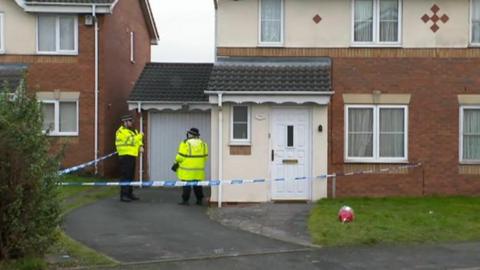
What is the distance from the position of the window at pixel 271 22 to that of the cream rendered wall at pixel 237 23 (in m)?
0.18

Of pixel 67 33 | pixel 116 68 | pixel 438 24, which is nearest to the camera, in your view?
pixel 438 24

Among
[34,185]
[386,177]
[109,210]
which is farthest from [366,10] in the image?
[34,185]

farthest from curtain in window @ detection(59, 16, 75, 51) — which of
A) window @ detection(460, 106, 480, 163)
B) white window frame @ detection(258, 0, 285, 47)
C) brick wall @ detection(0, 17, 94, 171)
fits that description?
window @ detection(460, 106, 480, 163)

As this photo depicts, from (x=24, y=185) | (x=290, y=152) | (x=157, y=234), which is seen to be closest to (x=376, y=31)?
(x=290, y=152)

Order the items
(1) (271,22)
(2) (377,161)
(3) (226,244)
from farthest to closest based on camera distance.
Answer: (1) (271,22) < (2) (377,161) < (3) (226,244)

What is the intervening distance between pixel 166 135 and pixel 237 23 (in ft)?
15.8

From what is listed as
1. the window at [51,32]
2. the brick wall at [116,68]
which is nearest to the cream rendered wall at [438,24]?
the brick wall at [116,68]

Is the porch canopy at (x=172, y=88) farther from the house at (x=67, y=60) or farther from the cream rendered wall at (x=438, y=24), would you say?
the cream rendered wall at (x=438, y=24)

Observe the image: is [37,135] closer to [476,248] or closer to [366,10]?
[476,248]

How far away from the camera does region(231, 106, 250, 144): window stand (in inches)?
650

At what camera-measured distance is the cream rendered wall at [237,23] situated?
1722 cm

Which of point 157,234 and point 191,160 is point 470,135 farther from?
point 157,234

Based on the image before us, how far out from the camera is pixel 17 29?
21.3m

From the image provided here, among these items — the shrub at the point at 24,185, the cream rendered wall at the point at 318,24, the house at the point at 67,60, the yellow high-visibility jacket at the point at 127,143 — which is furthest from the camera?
the house at the point at 67,60
